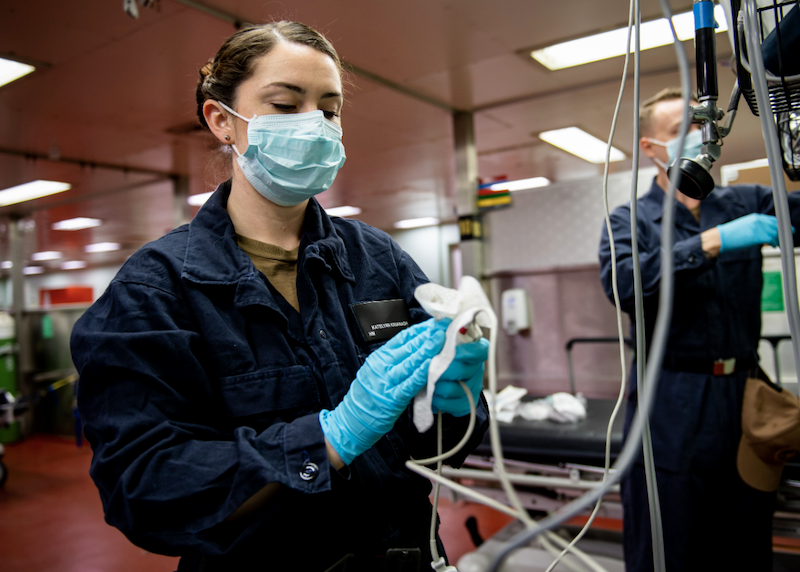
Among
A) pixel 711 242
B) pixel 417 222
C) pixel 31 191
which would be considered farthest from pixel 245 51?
pixel 417 222

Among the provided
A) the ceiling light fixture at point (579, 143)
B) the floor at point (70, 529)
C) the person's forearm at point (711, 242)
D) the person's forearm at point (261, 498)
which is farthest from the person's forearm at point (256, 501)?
the ceiling light fixture at point (579, 143)

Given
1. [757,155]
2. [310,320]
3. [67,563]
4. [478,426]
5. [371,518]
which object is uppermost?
[757,155]

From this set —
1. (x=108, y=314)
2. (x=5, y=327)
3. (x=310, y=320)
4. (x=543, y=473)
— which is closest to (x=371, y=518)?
(x=310, y=320)

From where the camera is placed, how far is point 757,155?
20.5ft

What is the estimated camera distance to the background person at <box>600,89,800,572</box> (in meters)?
1.62

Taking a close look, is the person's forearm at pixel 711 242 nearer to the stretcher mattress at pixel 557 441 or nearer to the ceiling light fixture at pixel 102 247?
the stretcher mattress at pixel 557 441

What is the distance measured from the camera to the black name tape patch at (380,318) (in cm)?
101

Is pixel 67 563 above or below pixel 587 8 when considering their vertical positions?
below

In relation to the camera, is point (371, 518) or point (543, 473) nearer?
point (371, 518)

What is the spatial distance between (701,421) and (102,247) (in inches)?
508

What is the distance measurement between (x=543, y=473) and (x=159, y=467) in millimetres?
2155

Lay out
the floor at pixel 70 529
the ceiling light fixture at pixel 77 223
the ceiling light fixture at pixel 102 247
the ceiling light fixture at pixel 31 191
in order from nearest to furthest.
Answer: the floor at pixel 70 529 → the ceiling light fixture at pixel 31 191 → the ceiling light fixture at pixel 77 223 → the ceiling light fixture at pixel 102 247

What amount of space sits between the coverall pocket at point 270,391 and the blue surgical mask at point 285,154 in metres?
0.37

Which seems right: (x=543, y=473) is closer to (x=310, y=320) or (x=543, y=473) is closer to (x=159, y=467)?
(x=310, y=320)
